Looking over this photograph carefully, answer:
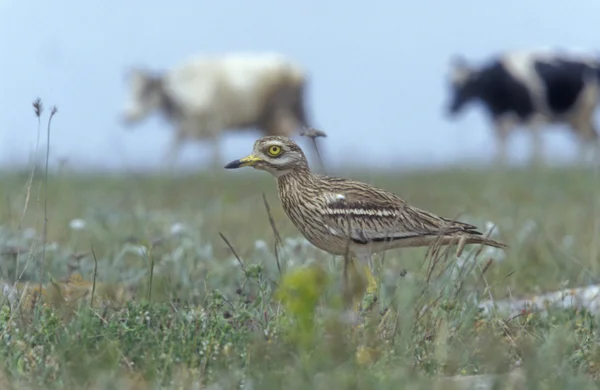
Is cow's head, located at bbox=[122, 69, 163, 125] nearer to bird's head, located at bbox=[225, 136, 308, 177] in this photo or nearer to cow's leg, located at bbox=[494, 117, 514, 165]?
cow's leg, located at bbox=[494, 117, 514, 165]

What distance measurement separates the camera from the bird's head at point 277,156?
4.92 metres

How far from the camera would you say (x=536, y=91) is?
25.6 meters

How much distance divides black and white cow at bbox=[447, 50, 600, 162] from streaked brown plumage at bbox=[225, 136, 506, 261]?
67.3ft

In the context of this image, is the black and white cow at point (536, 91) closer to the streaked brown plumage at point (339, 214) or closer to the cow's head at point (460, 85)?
the cow's head at point (460, 85)

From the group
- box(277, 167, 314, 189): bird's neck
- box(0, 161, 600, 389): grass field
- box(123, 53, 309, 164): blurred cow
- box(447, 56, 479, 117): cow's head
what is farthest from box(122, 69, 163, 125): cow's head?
box(277, 167, 314, 189): bird's neck

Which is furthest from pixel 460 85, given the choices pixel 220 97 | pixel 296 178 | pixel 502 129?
pixel 296 178

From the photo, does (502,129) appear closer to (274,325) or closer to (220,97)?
(220,97)

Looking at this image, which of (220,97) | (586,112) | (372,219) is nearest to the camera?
(372,219)

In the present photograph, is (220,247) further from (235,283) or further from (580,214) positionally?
(580,214)

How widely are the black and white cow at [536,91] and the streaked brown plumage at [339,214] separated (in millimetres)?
20509

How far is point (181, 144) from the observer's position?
24.0m

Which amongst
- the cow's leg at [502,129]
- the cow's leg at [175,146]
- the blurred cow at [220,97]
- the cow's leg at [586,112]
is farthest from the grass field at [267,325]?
the cow's leg at [586,112]

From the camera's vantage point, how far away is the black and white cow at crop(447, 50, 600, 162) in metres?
25.5

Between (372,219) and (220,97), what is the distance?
19442 mm
